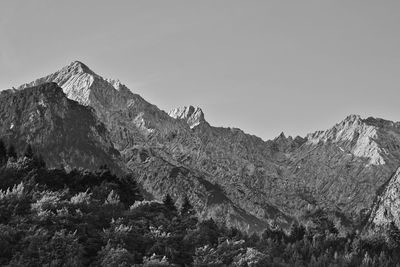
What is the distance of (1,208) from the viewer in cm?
9494

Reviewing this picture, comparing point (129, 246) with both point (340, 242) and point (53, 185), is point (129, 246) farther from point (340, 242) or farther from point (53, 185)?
point (340, 242)

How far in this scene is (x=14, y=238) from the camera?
280ft

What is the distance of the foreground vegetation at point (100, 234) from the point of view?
84.1 meters

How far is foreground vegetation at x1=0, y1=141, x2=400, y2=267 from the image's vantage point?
84125mm

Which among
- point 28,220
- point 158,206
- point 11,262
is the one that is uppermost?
point 158,206

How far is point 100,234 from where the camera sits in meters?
94.2

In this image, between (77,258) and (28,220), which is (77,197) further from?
(77,258)

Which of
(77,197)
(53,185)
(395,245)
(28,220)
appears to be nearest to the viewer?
(28,220)

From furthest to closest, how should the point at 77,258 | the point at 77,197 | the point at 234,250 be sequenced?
1. the point at 77,197
2. the point at 234,250
3. the point at 77,258

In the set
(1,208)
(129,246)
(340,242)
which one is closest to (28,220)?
(1,208)

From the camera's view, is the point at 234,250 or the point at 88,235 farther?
the point at 234,250

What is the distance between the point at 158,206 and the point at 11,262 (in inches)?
2191

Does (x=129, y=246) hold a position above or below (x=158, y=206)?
below

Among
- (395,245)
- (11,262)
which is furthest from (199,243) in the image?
(395,245)
